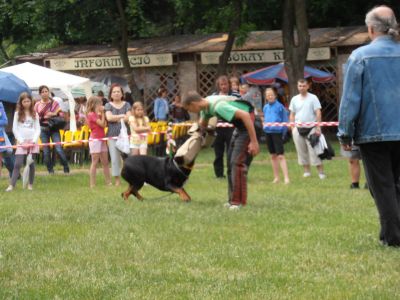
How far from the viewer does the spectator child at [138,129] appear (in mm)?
16141

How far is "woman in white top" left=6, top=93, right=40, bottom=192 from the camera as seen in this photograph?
15.8 metres

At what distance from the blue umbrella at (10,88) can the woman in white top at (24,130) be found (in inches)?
171

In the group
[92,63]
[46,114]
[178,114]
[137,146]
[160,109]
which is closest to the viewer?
[137,146]

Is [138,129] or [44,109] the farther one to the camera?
[44,109]

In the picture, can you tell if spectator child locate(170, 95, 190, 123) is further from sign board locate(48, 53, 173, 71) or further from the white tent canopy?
the white tent canopy

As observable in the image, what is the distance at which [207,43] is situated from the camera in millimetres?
31984

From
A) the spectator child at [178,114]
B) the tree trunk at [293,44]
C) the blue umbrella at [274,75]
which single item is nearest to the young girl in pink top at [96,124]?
the tree trunk at [293,44]

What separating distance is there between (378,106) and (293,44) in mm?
19721

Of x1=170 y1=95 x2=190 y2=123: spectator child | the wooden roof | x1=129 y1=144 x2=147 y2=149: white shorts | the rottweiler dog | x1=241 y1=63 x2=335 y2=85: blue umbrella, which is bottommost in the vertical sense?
x1=170 y1=95 x2=190 y2=123: spectator child

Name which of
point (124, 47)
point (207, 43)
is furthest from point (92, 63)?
point (207, 43)

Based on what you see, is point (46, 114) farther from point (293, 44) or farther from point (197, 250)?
point (197, 250)

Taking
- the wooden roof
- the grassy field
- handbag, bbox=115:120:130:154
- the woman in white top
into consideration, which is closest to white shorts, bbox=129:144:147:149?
handbag, bbox=115:120:130:154

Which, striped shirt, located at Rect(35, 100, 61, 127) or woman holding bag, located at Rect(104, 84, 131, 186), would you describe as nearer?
woman holding bag, located at Rect(104, 84, 131, 186)

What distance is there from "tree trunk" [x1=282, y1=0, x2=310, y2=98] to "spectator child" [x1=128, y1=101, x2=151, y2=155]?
422 inches
